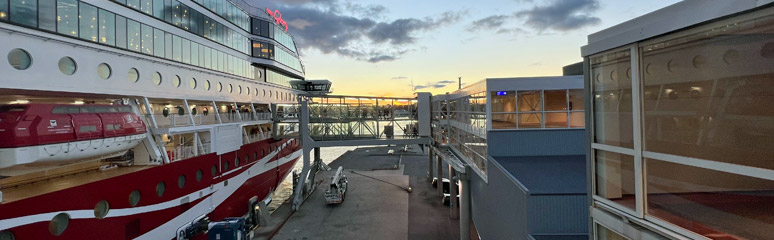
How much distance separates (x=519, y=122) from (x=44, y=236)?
16.8m

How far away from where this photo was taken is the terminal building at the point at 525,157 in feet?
29.9

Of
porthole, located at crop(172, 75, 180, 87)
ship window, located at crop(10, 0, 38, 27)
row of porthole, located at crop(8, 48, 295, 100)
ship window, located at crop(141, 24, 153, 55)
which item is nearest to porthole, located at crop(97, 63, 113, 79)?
row of porthole, located at crop(8, 48, 295, 100)

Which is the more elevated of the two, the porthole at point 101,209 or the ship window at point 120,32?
the ship window at point 120,32

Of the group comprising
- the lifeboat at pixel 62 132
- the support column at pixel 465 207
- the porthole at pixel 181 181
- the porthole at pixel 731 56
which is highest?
the porthole at pixel 731 56

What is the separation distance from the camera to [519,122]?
1455 centimetres

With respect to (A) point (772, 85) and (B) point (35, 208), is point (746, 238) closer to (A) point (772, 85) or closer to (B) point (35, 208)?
(A) point (772, 85)

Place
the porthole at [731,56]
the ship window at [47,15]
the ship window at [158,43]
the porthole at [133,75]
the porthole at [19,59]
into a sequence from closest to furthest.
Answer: the porthole at [731,56]
the porthole at [19,59]
the ship window at [47,15]
the porthole at [133,75]
the ship window at [158,43]

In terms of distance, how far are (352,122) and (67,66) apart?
1597 cm

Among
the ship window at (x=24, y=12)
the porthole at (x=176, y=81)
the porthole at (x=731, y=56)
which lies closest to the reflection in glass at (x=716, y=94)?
the porthole at (x=731, y=56)

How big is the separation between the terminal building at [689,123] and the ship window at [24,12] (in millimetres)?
16163

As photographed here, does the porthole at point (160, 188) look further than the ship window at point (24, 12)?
Yes

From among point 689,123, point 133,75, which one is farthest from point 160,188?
point 689,123

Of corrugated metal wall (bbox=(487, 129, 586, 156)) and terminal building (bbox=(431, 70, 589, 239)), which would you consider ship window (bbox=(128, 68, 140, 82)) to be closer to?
terminal building (bbox=(431, 70, 589, 239))

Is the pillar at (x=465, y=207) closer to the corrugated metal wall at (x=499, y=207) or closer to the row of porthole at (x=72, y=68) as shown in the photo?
the corrugated metal wall at (x=499, y=207)
